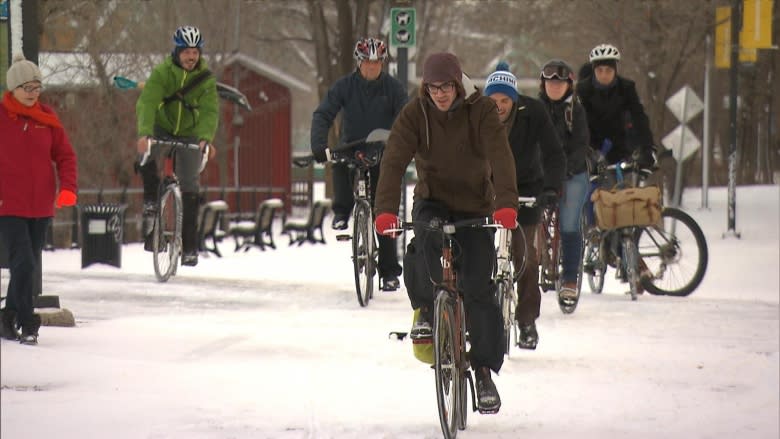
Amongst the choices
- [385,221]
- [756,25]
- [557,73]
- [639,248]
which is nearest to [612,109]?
[639,248]

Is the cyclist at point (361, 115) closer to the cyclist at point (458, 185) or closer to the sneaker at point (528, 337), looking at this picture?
the sneaker at point (528, 337)

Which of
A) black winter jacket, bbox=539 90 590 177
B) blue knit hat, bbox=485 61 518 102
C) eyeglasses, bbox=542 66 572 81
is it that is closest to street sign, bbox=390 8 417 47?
black winter jacket, bbox=539 90 590 177

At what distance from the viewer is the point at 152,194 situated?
1402 cm

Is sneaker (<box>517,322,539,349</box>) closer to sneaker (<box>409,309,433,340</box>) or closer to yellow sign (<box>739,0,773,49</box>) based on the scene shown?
sneaker (<box>409,309,433,340</box>)

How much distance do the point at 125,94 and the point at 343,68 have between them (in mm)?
4366

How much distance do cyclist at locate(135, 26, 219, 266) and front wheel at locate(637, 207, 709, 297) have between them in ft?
12.8

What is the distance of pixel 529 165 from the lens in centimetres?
1019

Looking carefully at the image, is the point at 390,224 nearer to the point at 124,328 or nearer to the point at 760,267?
the point at 124,328

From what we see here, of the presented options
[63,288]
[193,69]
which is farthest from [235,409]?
[63,288]

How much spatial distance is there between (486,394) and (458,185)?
1010mm

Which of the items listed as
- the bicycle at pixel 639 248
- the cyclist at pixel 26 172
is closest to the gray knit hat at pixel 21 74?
the cyclist at pixel 26 172

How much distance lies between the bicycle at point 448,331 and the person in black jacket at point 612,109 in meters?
6.04

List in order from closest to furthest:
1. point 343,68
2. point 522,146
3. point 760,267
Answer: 1. point 522,146
2. point 760,267
3. point 343,68

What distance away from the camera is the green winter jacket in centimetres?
1350
